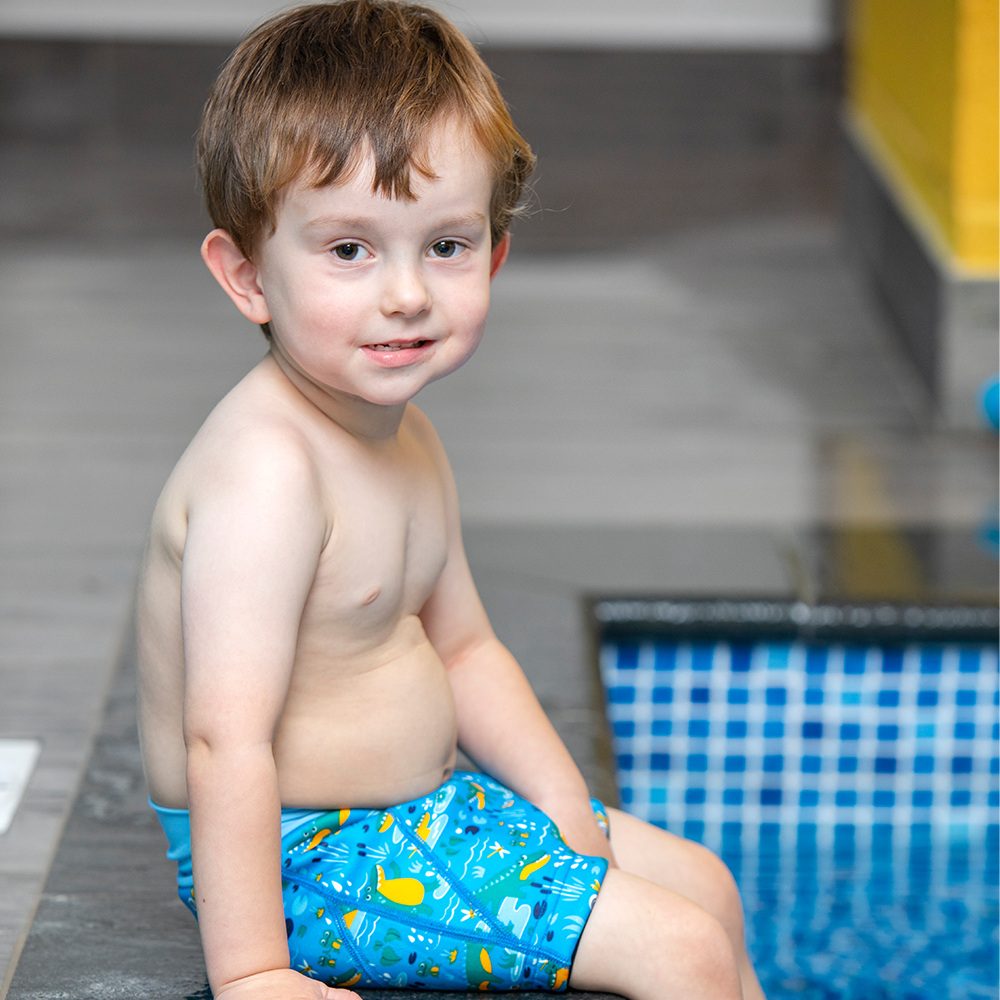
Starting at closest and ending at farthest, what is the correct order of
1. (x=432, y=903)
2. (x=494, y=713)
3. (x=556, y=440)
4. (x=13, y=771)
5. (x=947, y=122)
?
(x=432, y=903), (x=494, y=713), (x=13, y=771), (x=556, y=440), (x=947, y=122)

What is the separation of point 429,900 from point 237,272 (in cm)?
46

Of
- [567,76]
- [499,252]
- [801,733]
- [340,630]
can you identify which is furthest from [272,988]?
[567,76]

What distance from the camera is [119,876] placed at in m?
1.36

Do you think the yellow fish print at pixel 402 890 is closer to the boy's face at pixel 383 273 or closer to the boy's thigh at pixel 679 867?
the boy's thigh at pixel 679 867

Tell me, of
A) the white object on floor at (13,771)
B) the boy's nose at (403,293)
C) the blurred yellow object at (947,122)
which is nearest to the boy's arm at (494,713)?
the boy's nose at (403,293)

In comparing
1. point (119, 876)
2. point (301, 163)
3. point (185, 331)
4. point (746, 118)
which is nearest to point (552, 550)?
point (119, 876)

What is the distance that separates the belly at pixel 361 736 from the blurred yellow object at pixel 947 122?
7.07ft

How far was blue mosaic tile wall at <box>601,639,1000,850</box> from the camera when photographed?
1982 mm

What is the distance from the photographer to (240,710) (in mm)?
Answer: 925

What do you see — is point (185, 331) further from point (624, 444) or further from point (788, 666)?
point (788, 666)

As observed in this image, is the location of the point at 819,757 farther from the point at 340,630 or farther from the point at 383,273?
the point at 383,273

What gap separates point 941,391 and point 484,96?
86.4 inches

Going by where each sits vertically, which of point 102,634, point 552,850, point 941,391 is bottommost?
point 941,391

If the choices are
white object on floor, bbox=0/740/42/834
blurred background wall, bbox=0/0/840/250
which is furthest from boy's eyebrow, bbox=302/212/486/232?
blurred background wall, bbox=0/0/840/250
